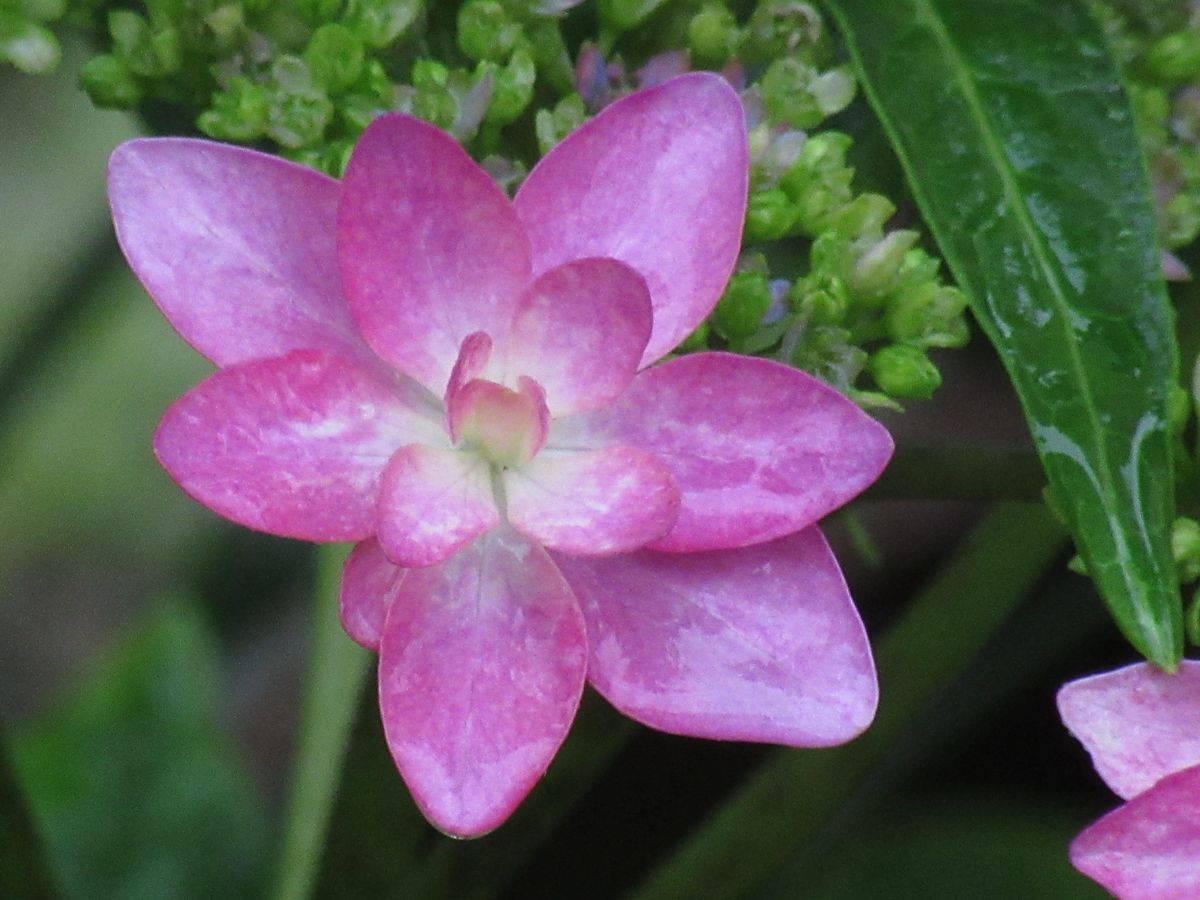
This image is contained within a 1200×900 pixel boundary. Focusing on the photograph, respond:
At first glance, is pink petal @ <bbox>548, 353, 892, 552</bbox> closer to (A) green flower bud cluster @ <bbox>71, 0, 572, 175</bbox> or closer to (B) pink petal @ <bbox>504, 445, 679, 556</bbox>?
(B) pink petal @ <bbox>504, 445, 679, 556</bbox>

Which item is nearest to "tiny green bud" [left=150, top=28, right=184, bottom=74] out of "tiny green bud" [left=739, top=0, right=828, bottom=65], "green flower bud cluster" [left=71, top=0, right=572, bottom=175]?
"green flower bud cluster" [left=71, top=0, right=572, bottom=175]

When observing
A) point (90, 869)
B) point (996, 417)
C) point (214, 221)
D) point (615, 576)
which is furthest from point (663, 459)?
point (996, 417)

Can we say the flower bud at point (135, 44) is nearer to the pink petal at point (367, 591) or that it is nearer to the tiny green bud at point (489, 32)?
the tiny green bud at point (489, 32)

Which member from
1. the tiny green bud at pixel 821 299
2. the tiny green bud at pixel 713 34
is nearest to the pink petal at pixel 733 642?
the tiny green bud at pixel 821 299

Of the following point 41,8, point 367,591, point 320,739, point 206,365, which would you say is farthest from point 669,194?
point 206,365

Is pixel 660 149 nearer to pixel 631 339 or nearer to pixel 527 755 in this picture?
pixel 631 339

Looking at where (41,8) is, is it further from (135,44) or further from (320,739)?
(320,739)
